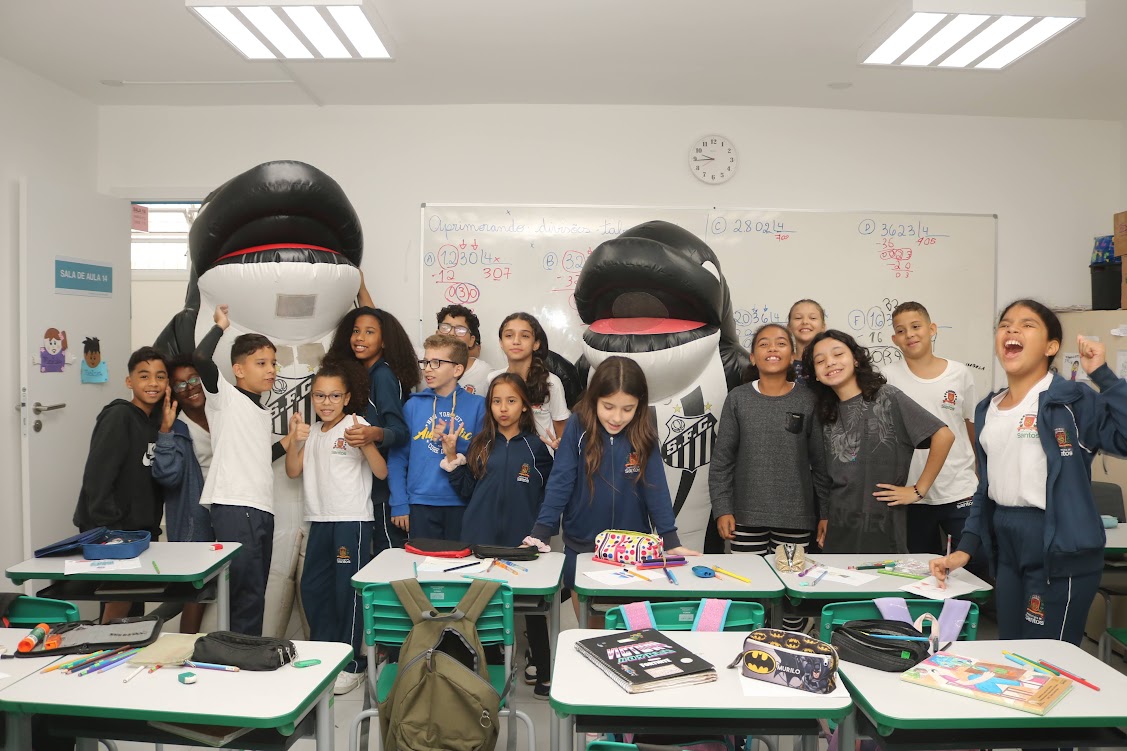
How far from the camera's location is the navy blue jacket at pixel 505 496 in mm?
3143

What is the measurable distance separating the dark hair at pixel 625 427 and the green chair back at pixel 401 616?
2.24ft

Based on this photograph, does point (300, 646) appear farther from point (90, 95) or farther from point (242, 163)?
point (90, 95)

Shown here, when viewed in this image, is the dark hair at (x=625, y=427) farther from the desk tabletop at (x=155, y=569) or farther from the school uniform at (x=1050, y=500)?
the desk tabletop at (x=155, y=569)

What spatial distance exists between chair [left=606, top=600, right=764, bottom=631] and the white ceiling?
2377 millimetres

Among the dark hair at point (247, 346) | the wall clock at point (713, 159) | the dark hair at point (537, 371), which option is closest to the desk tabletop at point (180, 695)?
the dark hair at point (247, 346)

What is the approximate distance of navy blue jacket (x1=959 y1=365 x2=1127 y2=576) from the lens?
228cm

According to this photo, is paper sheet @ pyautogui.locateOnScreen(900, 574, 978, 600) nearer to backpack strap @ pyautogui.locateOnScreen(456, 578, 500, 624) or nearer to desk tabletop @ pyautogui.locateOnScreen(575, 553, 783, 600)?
desk tabletop @ pyautogui.locateOnScreen(575, 553, 783, 600)

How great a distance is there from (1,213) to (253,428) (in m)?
2.05

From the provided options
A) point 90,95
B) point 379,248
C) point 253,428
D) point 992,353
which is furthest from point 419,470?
point 992,353

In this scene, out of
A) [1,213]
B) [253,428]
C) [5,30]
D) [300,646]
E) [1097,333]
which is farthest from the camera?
[1097,333]

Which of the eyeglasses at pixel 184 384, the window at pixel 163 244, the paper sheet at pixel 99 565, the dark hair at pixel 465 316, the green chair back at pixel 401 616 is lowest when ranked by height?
the green chair back at pixel 401 616

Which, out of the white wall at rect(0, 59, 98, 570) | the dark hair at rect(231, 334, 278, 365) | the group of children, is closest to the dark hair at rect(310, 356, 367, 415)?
the group of children

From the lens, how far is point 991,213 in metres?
4.73

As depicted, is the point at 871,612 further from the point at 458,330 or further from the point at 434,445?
the point at 458,330
